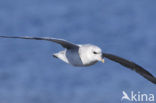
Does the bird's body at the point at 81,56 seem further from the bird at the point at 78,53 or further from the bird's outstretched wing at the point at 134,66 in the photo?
the bird's outstretched wing at the point at 134,66

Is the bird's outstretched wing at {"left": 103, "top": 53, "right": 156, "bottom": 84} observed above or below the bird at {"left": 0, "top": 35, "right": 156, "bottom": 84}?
below

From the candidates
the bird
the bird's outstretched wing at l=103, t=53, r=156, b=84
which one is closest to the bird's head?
the bird

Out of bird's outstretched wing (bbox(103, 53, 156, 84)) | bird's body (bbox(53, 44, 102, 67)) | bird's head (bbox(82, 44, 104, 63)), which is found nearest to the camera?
bird's head (bbox(82, 44, 104, 63))

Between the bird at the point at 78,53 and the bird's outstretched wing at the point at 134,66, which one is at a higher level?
the bird at the point at 78,53

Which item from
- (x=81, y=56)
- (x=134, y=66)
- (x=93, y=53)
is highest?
(x=93, y=53)

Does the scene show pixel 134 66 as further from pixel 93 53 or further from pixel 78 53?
pixel 93 53

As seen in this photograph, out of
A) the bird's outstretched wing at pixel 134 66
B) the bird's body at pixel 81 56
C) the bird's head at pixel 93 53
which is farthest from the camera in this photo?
the bird's outstretched wing at pixel 134 66

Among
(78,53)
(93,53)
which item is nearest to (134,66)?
(78,53)

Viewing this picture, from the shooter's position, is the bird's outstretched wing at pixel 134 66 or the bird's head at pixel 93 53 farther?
the bird's outstretched wing at pixel 134 66

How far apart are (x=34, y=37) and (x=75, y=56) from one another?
2280 millimetres

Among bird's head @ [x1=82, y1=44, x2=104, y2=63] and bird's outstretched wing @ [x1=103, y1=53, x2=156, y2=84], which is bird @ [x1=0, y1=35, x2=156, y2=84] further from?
bird's outstretched wing @ [x1=103, y1=53, x2=156, y2=84]

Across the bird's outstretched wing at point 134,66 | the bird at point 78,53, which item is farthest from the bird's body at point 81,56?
the bird's outstretched wing at point 134,66

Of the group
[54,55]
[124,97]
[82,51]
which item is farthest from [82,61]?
[124,97]

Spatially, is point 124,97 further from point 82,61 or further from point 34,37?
point 34,37
